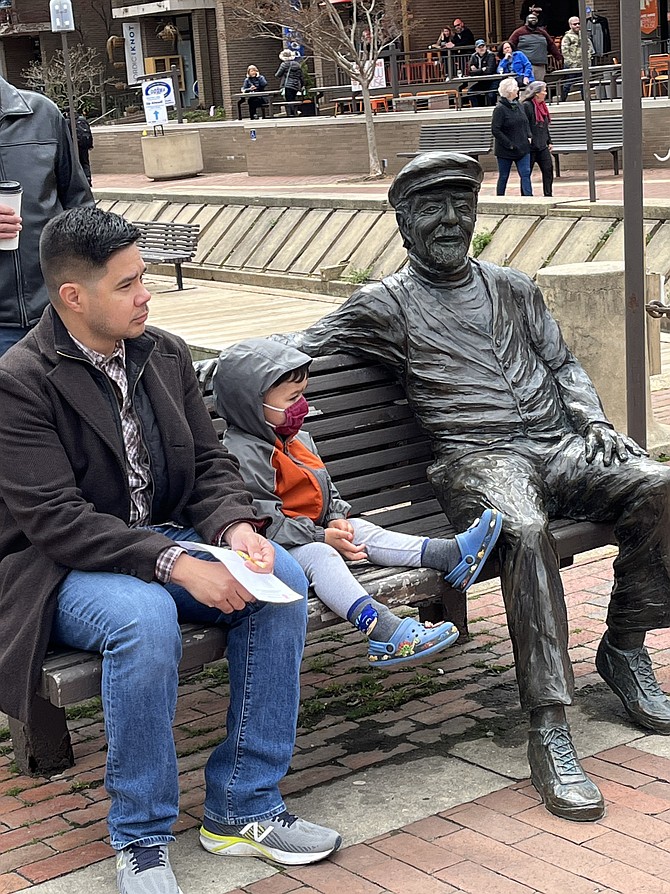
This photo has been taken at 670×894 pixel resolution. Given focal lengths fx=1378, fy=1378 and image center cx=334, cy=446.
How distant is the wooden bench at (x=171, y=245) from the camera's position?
54.7ft

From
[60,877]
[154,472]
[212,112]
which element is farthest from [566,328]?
[212,112]

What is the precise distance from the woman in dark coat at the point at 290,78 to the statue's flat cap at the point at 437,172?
28509 mm

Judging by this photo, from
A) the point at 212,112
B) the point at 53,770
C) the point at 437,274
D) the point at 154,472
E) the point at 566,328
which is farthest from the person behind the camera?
the point at 212,112

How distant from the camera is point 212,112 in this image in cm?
3825

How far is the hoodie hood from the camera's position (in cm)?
409

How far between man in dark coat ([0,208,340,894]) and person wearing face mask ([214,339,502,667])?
0.25 metres

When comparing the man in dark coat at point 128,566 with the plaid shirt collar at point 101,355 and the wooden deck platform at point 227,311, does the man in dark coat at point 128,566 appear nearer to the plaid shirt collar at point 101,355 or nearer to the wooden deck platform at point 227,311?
the plaid shirt collar at point 101,355

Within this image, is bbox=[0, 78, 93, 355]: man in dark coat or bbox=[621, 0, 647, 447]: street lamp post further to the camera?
bbox=[621, 0, 647, 447]: street lamp post

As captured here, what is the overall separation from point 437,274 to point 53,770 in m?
2.03

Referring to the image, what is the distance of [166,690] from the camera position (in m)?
3.31

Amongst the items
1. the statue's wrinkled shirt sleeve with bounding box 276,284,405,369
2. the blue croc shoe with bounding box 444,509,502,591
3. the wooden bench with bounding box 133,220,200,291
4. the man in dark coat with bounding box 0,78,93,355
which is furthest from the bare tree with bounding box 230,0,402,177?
the blue croc shoe with bounding box 444,509,502,591

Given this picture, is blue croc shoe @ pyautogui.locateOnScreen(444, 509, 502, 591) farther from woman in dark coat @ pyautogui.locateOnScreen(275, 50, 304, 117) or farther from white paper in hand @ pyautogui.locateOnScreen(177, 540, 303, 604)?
woman in dark coat @ pyautogui.locateOnScreen(275, 50, 304, 117)

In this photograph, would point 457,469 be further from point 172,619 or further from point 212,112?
point 212,112

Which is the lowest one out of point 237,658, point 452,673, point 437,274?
point 452,673
